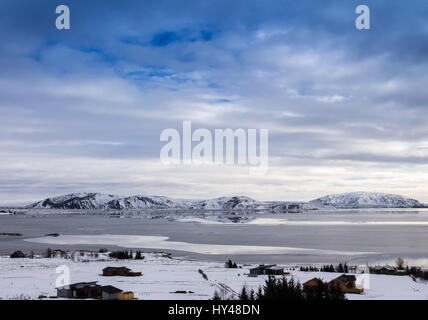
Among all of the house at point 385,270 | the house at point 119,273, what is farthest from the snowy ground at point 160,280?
the house at point 385,270

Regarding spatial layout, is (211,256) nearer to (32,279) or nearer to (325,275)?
(325,275)

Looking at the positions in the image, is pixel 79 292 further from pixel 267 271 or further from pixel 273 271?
pixel 273 271

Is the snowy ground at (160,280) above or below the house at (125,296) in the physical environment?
A: below

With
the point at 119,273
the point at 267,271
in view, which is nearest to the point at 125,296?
the point at 119,273

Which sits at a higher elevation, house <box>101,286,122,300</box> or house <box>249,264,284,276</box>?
house <box>101,286,122,300</box>

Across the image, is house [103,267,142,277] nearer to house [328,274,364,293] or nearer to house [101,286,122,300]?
house [101,286,122,300]

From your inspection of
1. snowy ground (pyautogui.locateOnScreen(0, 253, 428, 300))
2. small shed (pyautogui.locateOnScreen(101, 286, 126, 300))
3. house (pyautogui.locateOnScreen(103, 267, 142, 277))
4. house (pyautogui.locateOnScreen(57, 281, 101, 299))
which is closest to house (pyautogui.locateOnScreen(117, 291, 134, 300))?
small shed (pyautogui.locateOnScreen(101, 286, 126, 300))

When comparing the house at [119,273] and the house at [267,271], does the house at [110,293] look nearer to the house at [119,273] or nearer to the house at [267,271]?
the house at [119,273]
